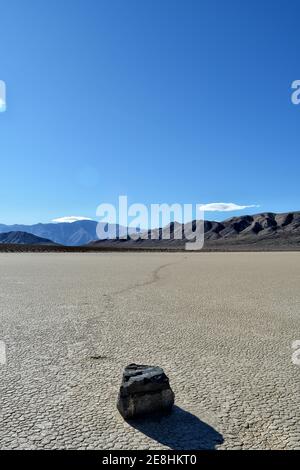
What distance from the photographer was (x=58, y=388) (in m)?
4.39

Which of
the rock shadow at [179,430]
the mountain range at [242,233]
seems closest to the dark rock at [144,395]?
the rock shadow at [179,430]

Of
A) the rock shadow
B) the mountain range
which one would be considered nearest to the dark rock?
the rock shadow

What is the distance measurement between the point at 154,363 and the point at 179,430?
A: 5.61ft

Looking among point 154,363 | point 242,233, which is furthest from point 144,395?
point 242,233

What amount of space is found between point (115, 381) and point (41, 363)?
3.92ft

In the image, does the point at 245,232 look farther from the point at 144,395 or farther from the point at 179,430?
the point at 179,430

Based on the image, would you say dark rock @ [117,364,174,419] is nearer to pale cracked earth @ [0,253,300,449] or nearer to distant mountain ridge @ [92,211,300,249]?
pale cracked earth @ [0,253,300,449]

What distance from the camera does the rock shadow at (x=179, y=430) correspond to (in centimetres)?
330

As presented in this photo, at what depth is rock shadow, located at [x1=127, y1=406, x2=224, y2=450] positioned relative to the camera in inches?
130

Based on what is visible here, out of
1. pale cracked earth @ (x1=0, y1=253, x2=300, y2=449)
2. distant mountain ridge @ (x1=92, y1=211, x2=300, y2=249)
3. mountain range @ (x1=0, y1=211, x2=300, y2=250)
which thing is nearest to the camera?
pale cracked earth @ (x1=0, y1=253, x2=300, y2=449)

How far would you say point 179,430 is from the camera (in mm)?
3514

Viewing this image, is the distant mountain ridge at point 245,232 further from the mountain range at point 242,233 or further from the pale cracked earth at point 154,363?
the pale cracked earth at point 154,363

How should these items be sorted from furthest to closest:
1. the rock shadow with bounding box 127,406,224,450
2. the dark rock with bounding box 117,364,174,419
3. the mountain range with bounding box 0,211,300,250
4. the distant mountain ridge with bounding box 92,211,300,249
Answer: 1. the mountain range with bounding box 0,211,300,250
2. the distant mountain ridge with bounding box 92,211,300,249
3. the dark rock with bounding box 117,364,174,419
4. the rock shadow with bounding box 127,406,224,450
